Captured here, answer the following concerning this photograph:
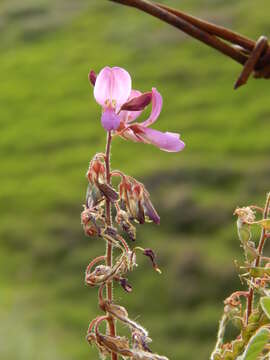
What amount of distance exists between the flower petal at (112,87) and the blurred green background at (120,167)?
125 inches

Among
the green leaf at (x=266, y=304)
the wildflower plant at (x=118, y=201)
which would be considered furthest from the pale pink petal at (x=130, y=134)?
the green leaf at (x=266, y=304)

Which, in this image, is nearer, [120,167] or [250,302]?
[250,302]

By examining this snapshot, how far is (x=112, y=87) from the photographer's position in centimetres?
35

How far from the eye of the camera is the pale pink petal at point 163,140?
356 mm

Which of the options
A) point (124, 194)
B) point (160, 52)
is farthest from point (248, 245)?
point (160, 52)

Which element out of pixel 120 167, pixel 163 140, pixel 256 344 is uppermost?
pixel 163 140

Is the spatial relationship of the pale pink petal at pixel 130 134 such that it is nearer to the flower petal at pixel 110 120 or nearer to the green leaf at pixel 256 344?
the flower petal at pixel 110 120

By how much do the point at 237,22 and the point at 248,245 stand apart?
6771 mm

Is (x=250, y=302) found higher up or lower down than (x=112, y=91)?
lower down

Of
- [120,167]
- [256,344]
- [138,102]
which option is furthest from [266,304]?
[120,167]

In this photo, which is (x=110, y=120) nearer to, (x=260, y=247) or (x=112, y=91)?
(x=112, y=91)

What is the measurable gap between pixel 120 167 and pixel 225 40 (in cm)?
475

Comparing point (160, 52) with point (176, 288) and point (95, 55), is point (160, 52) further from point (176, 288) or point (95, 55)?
point (176, 288)

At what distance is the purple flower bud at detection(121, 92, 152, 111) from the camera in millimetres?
347
